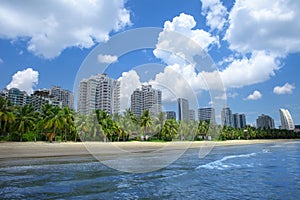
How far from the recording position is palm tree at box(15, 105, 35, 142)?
38.5 meters

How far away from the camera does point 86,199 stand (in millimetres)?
7590

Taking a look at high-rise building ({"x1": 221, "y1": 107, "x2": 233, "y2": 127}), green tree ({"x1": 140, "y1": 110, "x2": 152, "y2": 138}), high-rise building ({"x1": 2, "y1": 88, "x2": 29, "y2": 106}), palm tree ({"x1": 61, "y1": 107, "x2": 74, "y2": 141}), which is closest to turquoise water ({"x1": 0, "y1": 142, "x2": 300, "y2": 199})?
high-rise building ({"x1": 221, "y1": 107, "x2": 233, "y2": 127})

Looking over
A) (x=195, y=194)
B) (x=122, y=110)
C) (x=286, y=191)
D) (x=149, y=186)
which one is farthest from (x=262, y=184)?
(x=122, y=110)

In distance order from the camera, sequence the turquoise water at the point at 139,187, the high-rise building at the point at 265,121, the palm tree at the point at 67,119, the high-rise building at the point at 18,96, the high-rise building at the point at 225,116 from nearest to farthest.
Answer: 1. the turquoise water at the point at 139,187
2. the high-rise building at the point at 225,116
3. the palm tree at the point at 67,119
4. the high-rise building at the point at 18,96
5. the high-rise building at the point at 265,121

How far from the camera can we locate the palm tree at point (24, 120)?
1515 inches

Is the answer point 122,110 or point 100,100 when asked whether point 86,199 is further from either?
point 100,100

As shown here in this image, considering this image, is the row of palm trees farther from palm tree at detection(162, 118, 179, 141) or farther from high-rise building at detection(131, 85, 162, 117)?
high-rise building at detection(131, 85, 162, 117)

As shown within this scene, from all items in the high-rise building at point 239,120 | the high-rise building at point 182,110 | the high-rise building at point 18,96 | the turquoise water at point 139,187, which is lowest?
the turquoise water at point 139,187

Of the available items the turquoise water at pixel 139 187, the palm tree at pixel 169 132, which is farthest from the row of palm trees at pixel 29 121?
the turquoise water at pixel 139 187

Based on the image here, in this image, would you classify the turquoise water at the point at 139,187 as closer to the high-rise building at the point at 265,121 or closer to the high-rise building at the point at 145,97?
the high-rise building at the point at 145,97

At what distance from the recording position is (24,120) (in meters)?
38.9

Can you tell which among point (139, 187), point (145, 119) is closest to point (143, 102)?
point (139, 187)

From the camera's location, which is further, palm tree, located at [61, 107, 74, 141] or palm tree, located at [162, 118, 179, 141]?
palm tree, located at [162, 118, 179, 141]

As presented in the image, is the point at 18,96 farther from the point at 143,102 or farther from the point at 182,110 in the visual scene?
the point at 182,110
